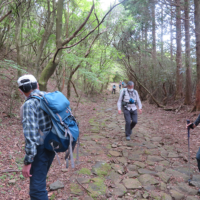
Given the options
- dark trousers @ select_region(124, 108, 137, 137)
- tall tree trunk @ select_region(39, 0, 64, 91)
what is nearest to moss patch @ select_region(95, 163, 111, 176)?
dark trousers @ select_region(124, 108, 137, 137)

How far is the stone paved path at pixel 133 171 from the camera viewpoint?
3159 millimetres

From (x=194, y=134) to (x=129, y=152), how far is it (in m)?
3.18

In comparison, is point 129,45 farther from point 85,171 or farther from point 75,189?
point 75,189

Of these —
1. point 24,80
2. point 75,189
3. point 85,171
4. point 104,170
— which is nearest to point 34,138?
point 24,80

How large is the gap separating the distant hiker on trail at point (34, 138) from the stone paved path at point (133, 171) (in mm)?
1242

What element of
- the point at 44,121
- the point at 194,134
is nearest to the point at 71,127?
the point at 44,121

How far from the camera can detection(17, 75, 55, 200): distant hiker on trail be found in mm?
1926

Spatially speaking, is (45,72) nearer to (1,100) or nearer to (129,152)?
(129,152)

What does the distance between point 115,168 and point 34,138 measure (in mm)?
2702

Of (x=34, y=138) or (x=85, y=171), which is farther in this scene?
(x=85, y=171)

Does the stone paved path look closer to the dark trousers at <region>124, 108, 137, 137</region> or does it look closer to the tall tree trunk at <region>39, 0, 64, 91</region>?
the dark trousers at <region>124, 108, 137, 137</region>

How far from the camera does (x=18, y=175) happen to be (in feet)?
11.3

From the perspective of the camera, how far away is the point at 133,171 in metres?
3.98

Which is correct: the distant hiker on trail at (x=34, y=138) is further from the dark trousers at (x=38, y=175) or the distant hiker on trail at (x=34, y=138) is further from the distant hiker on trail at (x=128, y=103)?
the distant hiker on trail at (x=128, y=103)
